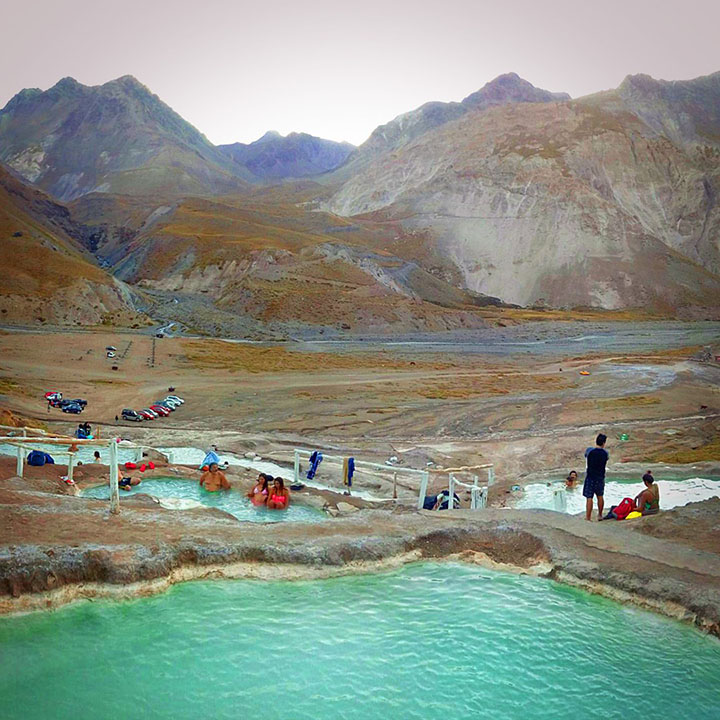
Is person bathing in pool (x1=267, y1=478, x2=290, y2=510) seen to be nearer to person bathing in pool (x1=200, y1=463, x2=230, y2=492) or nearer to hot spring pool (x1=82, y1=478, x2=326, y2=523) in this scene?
hot spring pool (x1=82, y1=478, x2=326, y2=523)

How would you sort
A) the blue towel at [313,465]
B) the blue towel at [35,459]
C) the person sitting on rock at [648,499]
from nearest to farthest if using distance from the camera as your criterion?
1. the person sitting on rock at [648,499]
2. the blue towel at [35,459]
3. the blue towel at [313,465]

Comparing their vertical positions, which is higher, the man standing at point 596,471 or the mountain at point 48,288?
the mountain at point 48,288

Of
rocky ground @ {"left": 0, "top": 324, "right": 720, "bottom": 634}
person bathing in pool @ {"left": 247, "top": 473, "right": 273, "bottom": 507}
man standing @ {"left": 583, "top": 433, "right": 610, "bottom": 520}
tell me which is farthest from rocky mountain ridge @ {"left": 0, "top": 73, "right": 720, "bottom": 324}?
man standing @ {"left": 583, "top": 433, "right": 610, "bottom": 520}

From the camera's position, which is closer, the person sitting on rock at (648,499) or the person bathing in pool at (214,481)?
the person sitting on rock at (648,499)

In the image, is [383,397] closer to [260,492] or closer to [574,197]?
[260,492]

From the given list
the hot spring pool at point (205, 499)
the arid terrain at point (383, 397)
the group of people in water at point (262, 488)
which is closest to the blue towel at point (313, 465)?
the group of people in water at point (262, 488)

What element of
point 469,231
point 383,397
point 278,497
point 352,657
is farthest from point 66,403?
point 469,231

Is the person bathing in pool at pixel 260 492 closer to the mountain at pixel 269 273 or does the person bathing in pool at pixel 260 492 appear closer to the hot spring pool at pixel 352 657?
the hot spring pool at pixel 352 657
